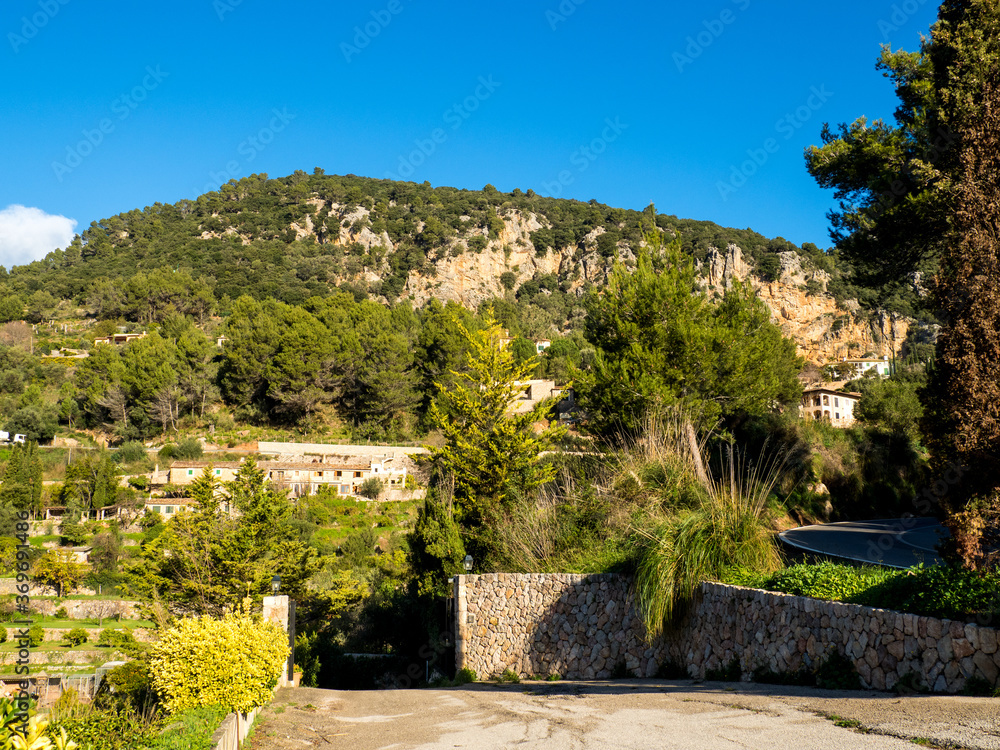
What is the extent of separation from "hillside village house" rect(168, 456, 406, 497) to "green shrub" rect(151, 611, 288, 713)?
1405 inches

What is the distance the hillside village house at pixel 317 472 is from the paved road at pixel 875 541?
102 ft

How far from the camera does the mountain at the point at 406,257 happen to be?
7531cm

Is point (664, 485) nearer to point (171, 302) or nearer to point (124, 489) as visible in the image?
point (124, 489)

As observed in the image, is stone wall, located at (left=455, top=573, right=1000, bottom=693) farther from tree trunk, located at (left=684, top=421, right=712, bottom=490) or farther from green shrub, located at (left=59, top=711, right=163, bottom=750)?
green shrub, located at (left=59, top=711, right=163, bottom=750)

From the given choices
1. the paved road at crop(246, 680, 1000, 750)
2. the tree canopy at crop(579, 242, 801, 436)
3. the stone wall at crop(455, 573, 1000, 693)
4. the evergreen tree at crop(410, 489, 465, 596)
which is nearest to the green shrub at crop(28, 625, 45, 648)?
the evergreen tree at crop(410, 489, 465, 596)

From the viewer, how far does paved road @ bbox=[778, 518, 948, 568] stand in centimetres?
1151

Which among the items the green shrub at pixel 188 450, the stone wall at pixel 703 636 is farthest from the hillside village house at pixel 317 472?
the stone wall at pixel 703 636

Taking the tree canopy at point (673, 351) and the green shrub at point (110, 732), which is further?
the tree canopy at point (673, 351)

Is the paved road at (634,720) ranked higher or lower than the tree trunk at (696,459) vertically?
lower

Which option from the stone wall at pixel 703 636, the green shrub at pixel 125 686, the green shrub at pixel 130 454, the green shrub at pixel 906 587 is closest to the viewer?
the green shrub at pixel 906 587

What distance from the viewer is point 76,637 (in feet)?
84.0

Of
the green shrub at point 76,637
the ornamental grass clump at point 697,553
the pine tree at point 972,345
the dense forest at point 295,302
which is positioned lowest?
the green shrub at point 76,637

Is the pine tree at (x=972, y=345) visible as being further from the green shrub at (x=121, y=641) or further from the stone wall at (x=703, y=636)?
the green shrub at (x=121, y=641)

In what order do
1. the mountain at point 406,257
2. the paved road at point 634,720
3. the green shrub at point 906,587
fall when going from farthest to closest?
1. the mountain at point 406,257
2. the green shrub at point 906,587
3. the paved road at point 634,720
